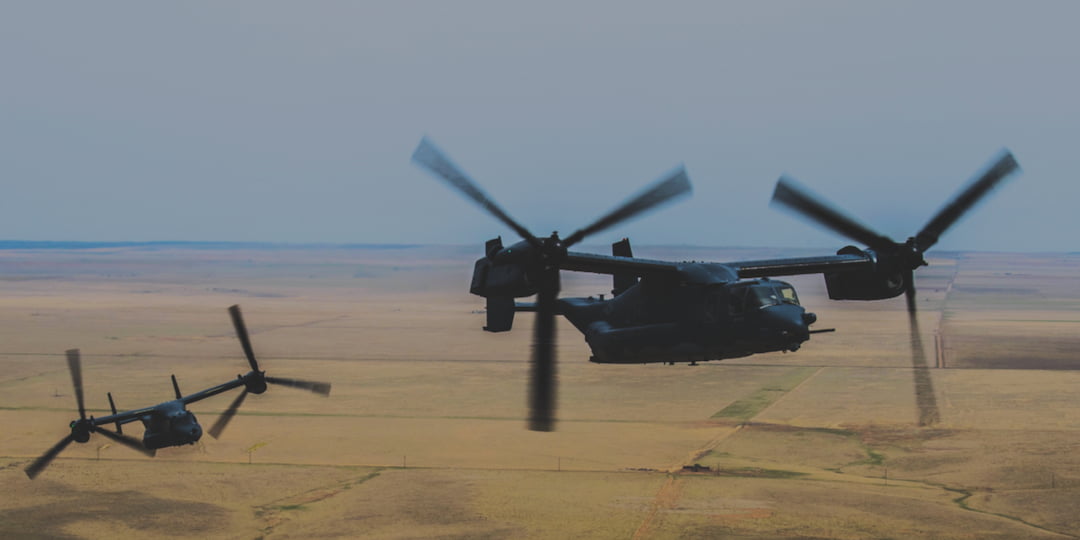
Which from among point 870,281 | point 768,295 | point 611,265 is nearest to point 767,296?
point 768,295

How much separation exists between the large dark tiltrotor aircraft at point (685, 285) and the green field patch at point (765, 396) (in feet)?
170

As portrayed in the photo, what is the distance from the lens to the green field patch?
104m

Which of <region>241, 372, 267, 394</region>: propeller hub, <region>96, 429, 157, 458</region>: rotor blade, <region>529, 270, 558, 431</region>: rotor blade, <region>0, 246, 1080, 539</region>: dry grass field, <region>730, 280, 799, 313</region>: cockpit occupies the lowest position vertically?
<region>0, 246, 1080, 539</region>: dry grass field

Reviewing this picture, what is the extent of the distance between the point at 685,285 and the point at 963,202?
1309 cm

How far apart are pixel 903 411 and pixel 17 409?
8088 cm

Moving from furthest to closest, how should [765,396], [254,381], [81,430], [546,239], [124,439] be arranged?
[765,396], [124,439], [81,430], [254,381], [546,239]

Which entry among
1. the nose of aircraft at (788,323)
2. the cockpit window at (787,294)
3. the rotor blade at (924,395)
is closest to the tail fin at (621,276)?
the cockpit window at (787,294)

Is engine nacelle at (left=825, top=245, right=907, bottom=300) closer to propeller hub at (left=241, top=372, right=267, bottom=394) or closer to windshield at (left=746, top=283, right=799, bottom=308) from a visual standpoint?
windshield at (left=746, top=283, right=799, bottom=308)

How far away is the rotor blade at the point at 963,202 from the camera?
4994cm

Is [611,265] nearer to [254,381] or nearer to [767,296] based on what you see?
[767,296]

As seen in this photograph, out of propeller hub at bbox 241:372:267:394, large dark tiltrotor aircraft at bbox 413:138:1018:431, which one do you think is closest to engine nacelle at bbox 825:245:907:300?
large dark tiltrotor aircraft at bbox 413:138:1018:431

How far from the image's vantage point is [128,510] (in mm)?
73500

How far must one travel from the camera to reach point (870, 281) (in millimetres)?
51312

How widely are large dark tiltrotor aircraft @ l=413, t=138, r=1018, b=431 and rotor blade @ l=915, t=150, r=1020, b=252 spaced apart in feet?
0.15
